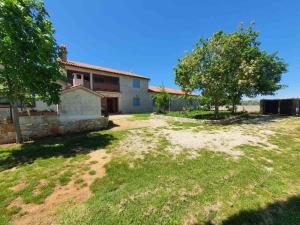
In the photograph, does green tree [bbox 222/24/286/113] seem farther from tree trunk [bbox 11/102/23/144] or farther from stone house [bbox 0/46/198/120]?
tree trunk [bbox 11/102/23/144]

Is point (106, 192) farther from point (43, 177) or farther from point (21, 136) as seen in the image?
point (21, 136)

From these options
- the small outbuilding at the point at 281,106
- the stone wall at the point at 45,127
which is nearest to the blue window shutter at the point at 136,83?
the stone wall at the point at 45,127

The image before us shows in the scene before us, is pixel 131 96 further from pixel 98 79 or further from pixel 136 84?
pixel 98 79

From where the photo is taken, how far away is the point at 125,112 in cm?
2497

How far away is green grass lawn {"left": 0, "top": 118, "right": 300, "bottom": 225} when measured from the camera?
3141mm

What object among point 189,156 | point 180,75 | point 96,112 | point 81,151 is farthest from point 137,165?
point 180,75

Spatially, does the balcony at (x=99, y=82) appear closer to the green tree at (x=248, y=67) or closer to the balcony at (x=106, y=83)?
the balcony at (x=106, y=83)

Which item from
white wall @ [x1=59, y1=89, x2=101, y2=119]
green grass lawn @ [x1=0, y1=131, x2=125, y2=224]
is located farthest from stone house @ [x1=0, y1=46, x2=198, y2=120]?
green grass lawn @ [x1=0, y1=131, x2=125, y2=224]

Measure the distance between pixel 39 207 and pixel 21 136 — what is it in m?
7.07

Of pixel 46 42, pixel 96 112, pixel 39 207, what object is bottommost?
pixel 39 207

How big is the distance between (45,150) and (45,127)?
315 centimetres

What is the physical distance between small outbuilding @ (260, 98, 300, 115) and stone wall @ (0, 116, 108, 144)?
26.0m

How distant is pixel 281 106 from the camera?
2331cm

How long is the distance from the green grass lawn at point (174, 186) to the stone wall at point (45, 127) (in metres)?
2.28
